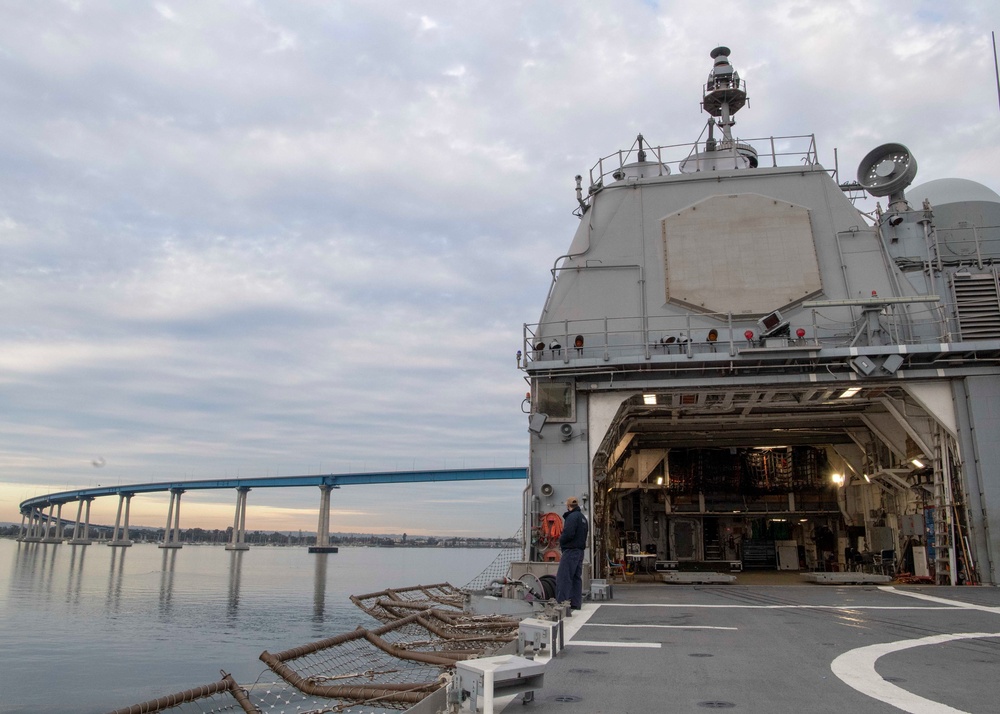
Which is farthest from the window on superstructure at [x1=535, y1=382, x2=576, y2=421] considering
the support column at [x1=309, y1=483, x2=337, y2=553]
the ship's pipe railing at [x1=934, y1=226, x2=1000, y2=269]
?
the support column at [x1=309, y1=483, x2=337, y2=553]

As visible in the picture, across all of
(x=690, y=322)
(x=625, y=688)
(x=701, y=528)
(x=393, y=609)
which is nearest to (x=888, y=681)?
(x=625, y=688)

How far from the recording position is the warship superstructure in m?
14.1

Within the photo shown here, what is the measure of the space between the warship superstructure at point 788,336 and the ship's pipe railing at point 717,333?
0.05 m

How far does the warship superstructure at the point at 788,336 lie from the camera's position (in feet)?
46.4

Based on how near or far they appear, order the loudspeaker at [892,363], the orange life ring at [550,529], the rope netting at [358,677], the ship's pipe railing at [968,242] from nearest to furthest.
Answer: the rope netting at [358,677], the loudspeaker at [892,363], the orange life ring at [550,529], the ship's pipe railing at [968,242]

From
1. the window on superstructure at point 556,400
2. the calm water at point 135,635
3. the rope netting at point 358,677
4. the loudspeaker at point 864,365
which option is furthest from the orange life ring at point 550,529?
the loudspeaker at point 864,365

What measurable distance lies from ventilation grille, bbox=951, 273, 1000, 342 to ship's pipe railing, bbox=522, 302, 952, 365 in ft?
1.47

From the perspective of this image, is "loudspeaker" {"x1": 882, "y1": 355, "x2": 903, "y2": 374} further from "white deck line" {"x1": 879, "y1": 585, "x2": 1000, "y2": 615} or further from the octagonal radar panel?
the octagonal radar panel

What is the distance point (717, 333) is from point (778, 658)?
987 centimetres

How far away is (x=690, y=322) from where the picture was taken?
1534cm

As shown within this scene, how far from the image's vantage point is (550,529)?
14.0m

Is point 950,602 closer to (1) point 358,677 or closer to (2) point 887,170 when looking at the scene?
(1) point 358,677

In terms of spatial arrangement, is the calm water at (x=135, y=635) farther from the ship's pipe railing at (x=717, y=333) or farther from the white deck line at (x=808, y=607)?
the ship's pipe railing at (x=717, y=333)

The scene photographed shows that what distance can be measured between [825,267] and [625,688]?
1365 centimetres
